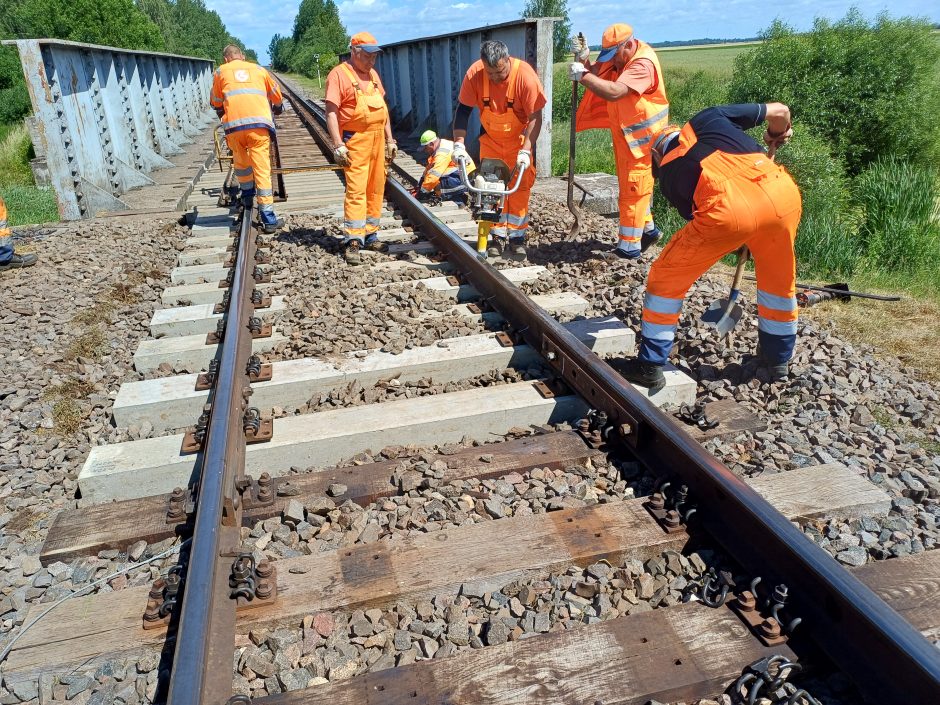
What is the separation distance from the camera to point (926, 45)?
14766 millimetres

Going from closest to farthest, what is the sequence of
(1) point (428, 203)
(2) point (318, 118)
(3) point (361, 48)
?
(3) point (361, 48) → (1) point (428, 203) → (2) point (318, 118)

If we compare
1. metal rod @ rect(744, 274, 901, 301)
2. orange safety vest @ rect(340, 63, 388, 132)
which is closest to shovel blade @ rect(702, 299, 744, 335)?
metal rod @ rect(744, 274, 901, 301)

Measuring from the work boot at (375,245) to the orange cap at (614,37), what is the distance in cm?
231

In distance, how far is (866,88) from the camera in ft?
48.1

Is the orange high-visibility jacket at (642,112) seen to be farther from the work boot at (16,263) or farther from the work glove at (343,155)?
the work boot at (16,263)

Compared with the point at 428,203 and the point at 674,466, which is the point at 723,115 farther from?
the point at 428,203

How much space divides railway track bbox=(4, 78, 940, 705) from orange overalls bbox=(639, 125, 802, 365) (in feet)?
1.32

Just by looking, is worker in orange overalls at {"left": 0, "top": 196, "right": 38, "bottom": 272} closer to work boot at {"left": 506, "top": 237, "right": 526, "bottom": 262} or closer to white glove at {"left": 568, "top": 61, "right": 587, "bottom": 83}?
work boot at {"left": 506, "top": 237, "right": 526, "bottom": 262}

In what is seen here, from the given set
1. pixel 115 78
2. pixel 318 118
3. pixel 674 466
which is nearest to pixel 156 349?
pixel 674 466

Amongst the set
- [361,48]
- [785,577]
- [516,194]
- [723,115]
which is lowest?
[785,577]

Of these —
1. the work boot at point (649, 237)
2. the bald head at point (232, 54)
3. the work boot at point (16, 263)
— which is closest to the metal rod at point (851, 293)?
the work boot at point (649, 237)

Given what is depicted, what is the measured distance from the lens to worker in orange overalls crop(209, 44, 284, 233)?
678cm

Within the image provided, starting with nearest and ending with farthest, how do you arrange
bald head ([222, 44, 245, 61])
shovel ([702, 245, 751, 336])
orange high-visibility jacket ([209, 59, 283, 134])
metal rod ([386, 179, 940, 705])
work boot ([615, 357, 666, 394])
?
1. metal rod ([386, 179, 940, 705])
2. work boot ([615, 357, 666, 394])
3. shovel ([702, 245, 751, 336])
4. orange high-visibility jacket ([209, 59, 283, 134])
5. bald head ([222, 44, 245, 61])

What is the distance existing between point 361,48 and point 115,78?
268 inches
